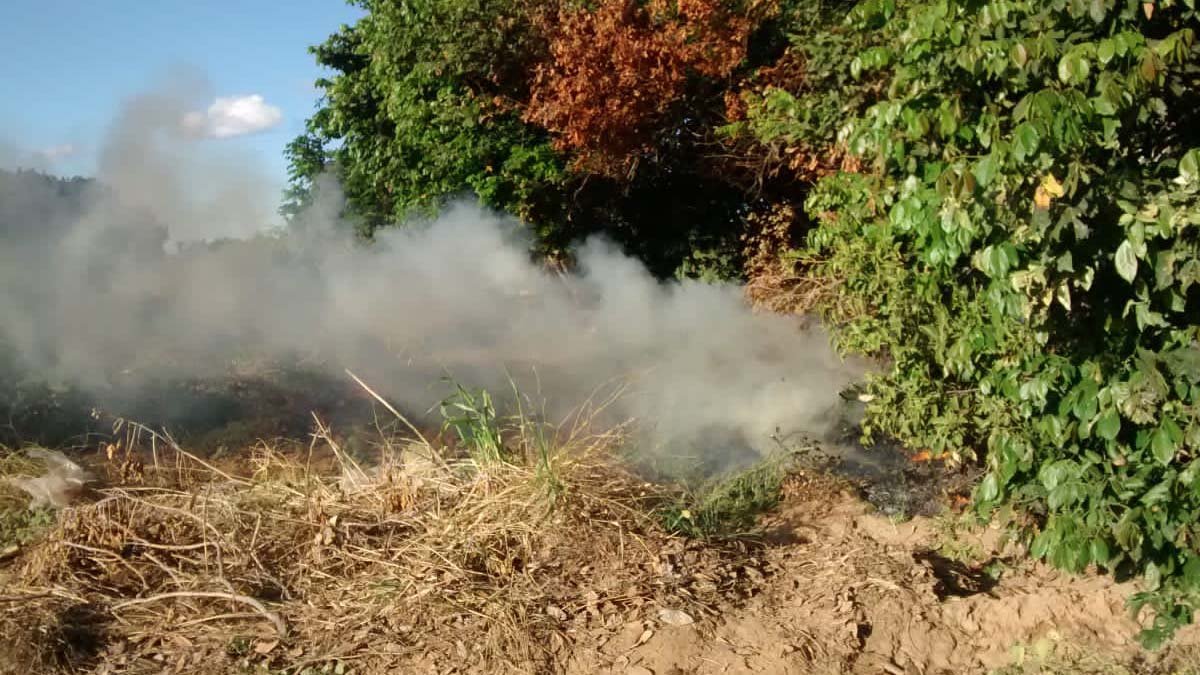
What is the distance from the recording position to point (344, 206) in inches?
550

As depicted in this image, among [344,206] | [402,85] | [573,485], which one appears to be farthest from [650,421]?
[344,206]

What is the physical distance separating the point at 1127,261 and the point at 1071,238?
235 millimetres

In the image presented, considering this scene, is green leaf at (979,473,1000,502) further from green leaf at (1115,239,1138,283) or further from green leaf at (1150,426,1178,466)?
green leaf at (1115,239,1138,283)

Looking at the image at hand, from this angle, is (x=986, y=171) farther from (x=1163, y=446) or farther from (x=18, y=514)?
(x=18, y=514)

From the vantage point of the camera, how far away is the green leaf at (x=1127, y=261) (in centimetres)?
305

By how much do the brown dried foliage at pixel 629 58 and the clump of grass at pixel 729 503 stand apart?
4378 mm

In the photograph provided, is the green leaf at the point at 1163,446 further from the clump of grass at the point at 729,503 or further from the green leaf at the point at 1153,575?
the clump of grass at the point at 729,503

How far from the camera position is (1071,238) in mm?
3281

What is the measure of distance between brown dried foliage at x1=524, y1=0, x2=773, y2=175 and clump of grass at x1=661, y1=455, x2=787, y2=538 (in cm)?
438

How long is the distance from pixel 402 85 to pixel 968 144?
27.6 ft

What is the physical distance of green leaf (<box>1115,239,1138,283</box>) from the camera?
120 inches

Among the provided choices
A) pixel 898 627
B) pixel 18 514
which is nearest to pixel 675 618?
pixel 898 627

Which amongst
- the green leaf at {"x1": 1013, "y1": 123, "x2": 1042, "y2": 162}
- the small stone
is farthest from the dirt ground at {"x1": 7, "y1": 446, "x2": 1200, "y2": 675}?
the green leaf at {"x1": 1013, "y1": 123, "x2": 1042, "y2": 162}

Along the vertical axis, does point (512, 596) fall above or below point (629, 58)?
below
